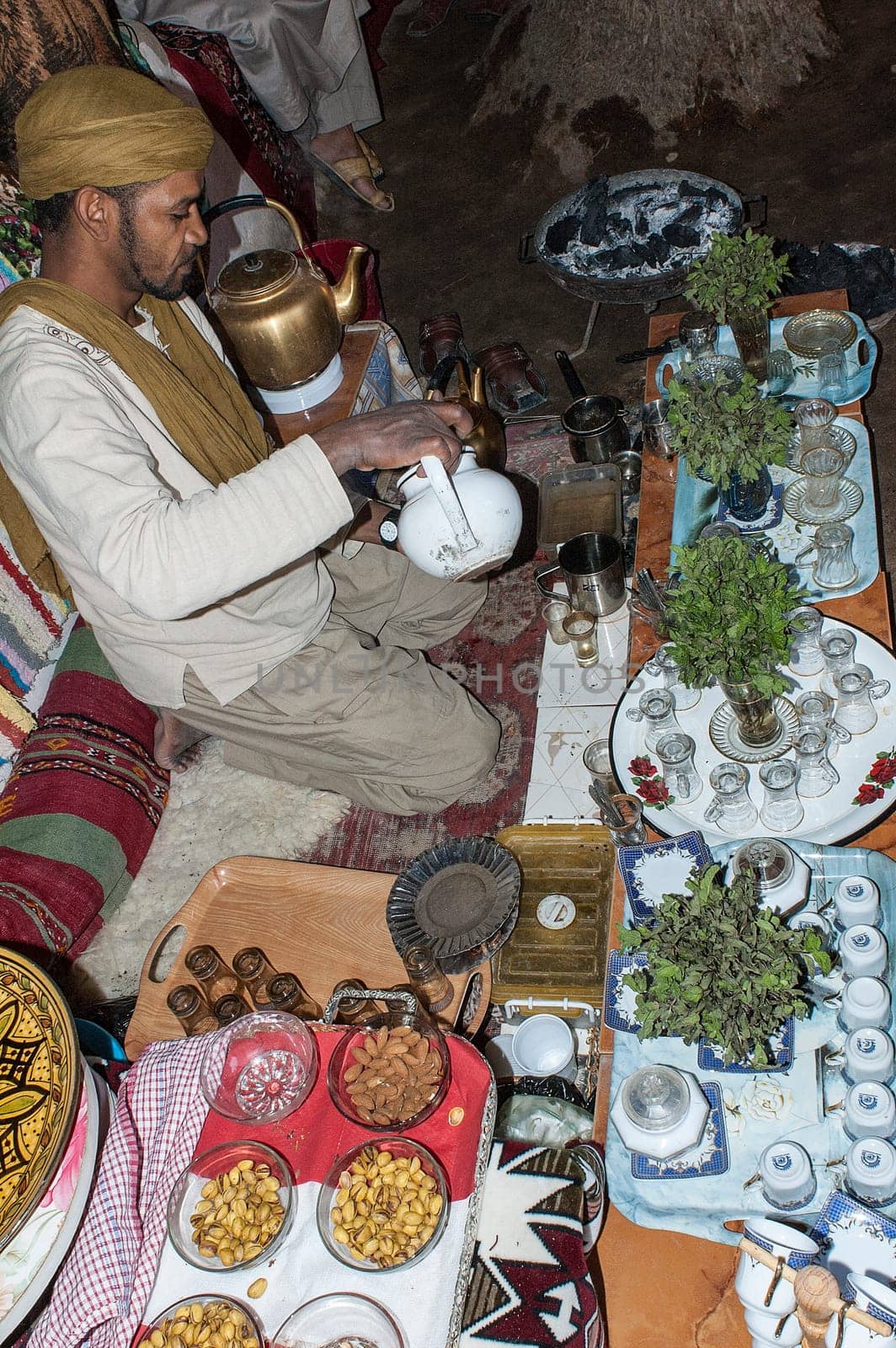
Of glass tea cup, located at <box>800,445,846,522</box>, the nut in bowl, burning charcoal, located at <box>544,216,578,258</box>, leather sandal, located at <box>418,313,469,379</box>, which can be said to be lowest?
leather sandal, located at <box>418,313,469,379</box>

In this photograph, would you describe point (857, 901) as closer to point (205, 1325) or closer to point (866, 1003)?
point (866, 1003)

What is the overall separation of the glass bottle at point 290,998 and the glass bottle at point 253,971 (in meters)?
0.04

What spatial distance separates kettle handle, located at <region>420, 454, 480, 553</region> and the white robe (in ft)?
11.8

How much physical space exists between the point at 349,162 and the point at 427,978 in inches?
182

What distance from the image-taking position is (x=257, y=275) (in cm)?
289

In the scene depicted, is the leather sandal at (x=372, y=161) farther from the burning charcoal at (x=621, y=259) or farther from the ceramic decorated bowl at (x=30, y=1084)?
the ceramic decorated bowl at (x=30, y=1084)

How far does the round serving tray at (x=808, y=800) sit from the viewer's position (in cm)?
176

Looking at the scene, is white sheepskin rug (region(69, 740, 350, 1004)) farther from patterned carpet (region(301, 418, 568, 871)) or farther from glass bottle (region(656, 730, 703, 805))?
glass bottle (region(656, 730, 703, 805))

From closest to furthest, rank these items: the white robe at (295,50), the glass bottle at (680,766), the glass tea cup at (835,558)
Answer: the glass bottle at (680,766) → the glass tea cup at (835,558) → the white robe at (295,50)

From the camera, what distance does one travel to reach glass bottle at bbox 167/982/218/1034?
6.28 ft

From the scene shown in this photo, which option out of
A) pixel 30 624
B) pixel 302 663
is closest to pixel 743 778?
pixel 302 663

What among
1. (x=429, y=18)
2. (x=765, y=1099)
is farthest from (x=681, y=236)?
(x=429, y=18)

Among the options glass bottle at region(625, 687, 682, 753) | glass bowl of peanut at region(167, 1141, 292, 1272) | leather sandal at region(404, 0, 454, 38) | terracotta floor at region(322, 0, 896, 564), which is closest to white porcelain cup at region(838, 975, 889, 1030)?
glass bottle at region(625, 687, 682, 753)

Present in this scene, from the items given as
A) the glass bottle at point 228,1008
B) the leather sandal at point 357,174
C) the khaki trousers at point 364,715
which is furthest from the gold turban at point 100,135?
the leather sandal at point 357,174
